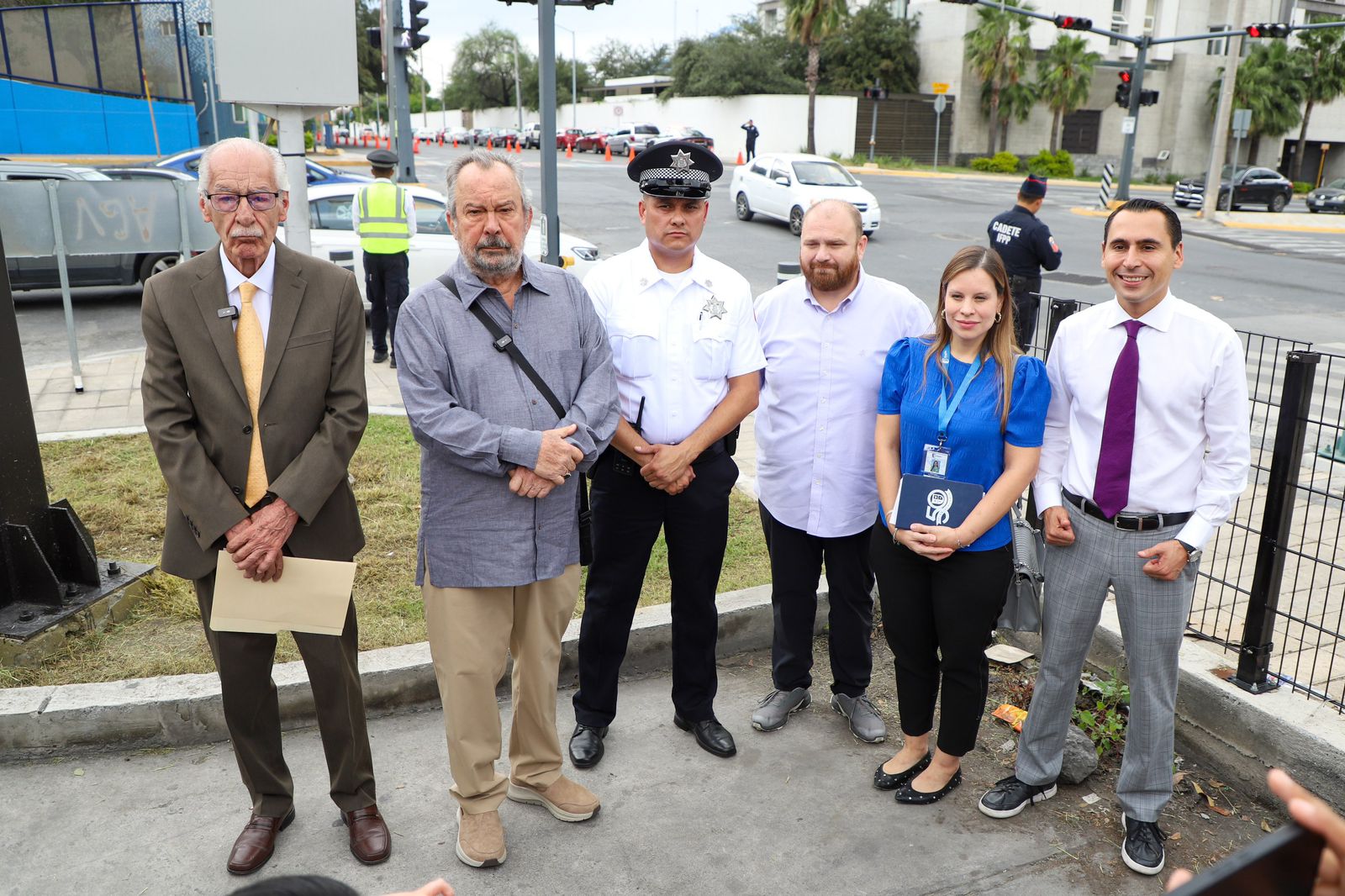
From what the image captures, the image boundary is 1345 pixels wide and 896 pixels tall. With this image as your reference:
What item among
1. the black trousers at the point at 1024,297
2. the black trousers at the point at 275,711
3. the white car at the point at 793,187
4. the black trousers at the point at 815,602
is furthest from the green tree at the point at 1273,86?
the black trousers at the point at 275,711

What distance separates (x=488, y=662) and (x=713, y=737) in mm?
1072

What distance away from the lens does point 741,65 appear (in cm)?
5656

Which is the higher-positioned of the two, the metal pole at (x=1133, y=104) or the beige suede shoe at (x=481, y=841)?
the metal pole at (x=1133, y=104)

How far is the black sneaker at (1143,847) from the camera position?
10.6 ft

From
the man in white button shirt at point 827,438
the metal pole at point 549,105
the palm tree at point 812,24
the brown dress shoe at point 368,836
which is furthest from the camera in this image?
the palm tree at point 812,24

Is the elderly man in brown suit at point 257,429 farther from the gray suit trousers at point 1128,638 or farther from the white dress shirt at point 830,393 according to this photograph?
the gray suit trousers at point 1128,638

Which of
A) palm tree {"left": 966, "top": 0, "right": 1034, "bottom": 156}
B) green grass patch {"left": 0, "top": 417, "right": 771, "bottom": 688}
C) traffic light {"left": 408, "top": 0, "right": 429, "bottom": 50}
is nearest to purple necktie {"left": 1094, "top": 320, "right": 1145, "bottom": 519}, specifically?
green grass patch {"left": 0, "top": 417, "right": 771, "bottom": 688}

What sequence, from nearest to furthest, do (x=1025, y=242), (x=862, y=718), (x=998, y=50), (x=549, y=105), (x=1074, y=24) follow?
(x=862, y=718) < (x=549, y=105) < (x=1025, y=242) < (x=1074, y=24) < (x=998, y=50)

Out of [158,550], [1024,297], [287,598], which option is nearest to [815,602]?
[287,598]

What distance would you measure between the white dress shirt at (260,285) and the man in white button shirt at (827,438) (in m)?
1.83

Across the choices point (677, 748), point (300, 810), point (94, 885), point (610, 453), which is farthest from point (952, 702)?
point (94, 885)

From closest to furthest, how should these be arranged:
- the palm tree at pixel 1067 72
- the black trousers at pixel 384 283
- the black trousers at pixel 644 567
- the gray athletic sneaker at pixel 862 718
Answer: the black trousers at pixel 644 567
the gray athletic sneaker at pixel 862 718
the black trousers at pixel 384 283
the palm tree at pixel 1067 72

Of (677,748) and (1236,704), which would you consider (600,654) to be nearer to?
(677,748)

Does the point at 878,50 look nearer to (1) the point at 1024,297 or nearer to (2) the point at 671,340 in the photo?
(1) the point at 1024,297
